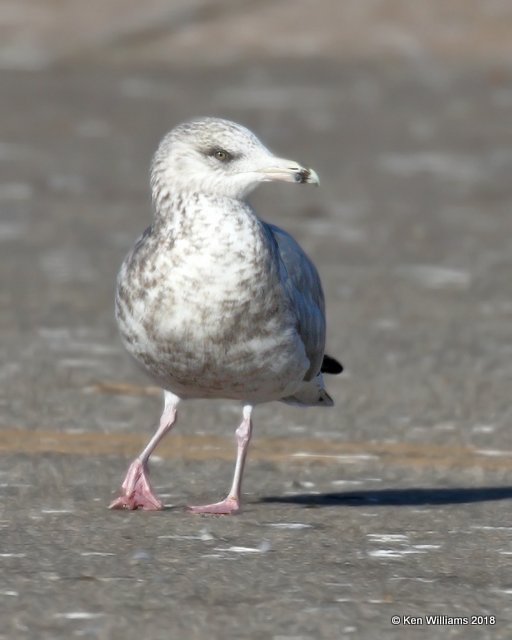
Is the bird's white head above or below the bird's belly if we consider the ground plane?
above

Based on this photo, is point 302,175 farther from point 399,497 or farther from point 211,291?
point 399,497

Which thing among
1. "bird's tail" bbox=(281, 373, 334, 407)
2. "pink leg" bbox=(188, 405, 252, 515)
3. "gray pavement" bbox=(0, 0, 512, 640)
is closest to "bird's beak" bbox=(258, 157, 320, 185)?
"pink leg" bbox=(188, 405, 252, 515)

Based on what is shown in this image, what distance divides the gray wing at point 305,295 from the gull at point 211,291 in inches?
0.8

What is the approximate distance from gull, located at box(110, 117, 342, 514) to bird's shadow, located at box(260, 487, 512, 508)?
43cm

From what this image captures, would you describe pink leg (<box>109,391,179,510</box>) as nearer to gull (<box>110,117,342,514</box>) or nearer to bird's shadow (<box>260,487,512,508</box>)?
gull (<box>110,117,342,514</box>)

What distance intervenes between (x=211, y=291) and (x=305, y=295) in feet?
2.67

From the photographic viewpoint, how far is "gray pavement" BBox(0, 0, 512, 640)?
587 centimetres

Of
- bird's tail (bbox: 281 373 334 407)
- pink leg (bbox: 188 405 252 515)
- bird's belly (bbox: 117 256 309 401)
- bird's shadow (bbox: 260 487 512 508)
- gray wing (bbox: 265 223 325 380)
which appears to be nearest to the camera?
bird's belly (bbox: 117 256 309 401)

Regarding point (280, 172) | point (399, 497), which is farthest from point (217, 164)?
point (399, 497)

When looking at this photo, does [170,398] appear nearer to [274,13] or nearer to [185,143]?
[185,143]

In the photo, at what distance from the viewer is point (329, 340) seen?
Result: 1131 centimetres

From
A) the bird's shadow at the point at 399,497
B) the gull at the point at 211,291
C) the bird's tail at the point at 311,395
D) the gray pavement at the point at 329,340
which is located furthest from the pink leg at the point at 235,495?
the bird's tail at the point at 311,395

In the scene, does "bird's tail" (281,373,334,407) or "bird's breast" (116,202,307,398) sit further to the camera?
"bird's tail" (281,373,334,407)

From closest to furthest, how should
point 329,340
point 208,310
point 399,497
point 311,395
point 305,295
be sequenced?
point 208,310, point 305,295, point 399,497, point 311,395, point 329,340
